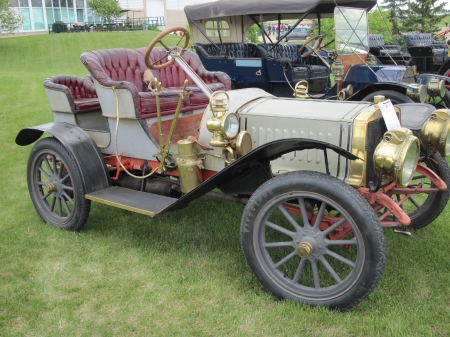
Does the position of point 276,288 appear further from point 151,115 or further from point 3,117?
point 3,117

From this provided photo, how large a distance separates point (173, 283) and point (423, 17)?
23786 millimetres

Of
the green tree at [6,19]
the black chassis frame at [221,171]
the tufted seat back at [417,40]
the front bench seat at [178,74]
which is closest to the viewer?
the black chassis frame at [221,171]

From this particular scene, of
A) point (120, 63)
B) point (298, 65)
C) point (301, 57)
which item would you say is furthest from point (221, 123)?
point (298, 65)

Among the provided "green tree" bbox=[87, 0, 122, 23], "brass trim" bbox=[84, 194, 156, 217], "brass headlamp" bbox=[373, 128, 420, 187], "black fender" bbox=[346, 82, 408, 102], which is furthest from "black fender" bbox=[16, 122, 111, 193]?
"green tree" bbox=[87, 0, 122, 23]

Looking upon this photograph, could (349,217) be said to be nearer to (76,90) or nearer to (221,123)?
(221,123)

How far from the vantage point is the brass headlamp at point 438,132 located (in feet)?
9.50

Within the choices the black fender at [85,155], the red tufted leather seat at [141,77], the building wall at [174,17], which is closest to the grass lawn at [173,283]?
the black fender at [85,155]

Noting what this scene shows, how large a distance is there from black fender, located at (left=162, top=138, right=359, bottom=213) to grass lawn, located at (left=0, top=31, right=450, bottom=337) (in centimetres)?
52

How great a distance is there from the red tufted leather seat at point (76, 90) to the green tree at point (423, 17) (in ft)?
71.8

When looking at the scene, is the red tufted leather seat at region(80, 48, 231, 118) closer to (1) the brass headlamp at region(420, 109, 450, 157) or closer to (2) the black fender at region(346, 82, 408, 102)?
(1) the brass headlamp at region(420, 109, 450, 157)

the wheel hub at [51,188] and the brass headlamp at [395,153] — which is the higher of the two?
the brass headlamp at [395,153]

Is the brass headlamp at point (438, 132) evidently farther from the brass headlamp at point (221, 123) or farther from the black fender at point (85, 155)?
the black fender at point (85, 155)

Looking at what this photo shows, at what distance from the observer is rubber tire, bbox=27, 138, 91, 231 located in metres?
3.46

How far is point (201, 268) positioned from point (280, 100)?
1.33 m
